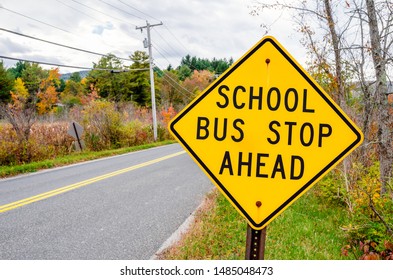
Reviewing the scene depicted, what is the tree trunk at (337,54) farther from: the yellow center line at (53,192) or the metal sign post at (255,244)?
the yellow center line at (53,192)

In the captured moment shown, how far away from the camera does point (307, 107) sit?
6.62 ft

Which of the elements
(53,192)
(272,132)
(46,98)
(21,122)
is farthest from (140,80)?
(272,132)

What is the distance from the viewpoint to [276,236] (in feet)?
14.4

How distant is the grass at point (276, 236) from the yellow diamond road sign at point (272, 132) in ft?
6.24

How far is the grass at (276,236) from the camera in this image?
383 centimetres

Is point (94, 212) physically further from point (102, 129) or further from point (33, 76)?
point (33, 76)

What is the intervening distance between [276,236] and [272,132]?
279 cm

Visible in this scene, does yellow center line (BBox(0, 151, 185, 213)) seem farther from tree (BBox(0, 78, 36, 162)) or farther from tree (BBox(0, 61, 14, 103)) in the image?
tree (BBox(0, 61, 14, 103))

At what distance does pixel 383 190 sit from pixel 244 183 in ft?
14.2

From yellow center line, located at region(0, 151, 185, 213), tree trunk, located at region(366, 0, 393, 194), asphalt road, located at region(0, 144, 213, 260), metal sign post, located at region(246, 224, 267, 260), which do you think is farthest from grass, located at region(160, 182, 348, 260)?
yellow center line, located at region(0, 151, 185, 213)

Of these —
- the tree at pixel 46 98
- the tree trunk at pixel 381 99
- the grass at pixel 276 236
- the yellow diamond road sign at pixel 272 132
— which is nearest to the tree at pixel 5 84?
the tree at pixel 46 98

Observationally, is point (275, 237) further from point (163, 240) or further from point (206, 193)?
point (206, 193)

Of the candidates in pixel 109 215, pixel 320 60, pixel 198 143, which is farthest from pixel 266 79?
pixel 320 60

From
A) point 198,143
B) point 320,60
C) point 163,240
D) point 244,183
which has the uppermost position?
point 320,60
